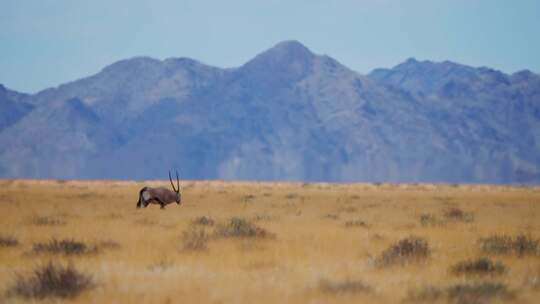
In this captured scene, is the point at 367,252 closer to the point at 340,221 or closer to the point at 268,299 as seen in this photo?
the point at 268,299

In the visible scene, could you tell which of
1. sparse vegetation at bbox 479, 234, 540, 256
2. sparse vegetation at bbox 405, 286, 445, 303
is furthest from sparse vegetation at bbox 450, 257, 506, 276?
sparse vegetation at bbox 479, 234, 540, 256

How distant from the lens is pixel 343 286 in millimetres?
9836

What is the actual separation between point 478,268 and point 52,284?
6.75 m

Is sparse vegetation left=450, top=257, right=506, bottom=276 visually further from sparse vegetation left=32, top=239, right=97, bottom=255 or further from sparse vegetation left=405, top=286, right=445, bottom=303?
sparse vegetation left=32, top=239, right=97, bottom=255

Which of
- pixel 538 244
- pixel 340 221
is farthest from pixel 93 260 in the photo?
pixel 340 221

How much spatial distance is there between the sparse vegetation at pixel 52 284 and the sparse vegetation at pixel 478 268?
5.97m

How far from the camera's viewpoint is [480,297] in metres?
9.23

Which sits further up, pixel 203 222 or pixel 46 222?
pixel 46 222

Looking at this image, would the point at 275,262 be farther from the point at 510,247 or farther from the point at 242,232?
the point at 510,247

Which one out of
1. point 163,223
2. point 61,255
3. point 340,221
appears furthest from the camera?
point 340,221

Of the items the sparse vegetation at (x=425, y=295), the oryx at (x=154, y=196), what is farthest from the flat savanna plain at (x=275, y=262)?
the oryx at (x=154, y=196)

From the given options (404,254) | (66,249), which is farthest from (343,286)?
(66,249)

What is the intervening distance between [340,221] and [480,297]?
1358 centimetres

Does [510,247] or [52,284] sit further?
[510,247]
